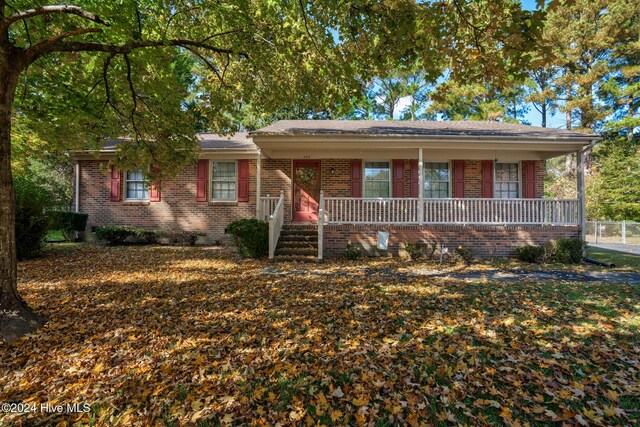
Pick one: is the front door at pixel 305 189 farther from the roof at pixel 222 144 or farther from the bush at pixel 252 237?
the bush at pixel 252 237

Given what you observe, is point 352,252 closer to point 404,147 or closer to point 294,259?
point 294,259

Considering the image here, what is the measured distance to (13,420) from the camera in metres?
2.38

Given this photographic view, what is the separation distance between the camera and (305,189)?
460 inches

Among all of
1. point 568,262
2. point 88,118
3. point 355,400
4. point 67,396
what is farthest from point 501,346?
point 88,118

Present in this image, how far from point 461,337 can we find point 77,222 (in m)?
13.8

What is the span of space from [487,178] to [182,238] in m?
11.9

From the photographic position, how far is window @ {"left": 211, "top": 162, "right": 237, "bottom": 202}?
12156 mm

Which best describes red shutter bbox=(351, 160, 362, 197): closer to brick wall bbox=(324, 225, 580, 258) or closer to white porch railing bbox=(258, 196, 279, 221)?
brick wall bbox=(324, 225, 580, 258)

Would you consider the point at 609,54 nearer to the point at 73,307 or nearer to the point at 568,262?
the point at 568,262

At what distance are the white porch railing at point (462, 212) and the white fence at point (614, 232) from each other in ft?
34.4

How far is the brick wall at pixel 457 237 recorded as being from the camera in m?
9.45

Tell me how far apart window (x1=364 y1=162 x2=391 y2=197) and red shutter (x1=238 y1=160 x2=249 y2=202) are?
470 centimetres

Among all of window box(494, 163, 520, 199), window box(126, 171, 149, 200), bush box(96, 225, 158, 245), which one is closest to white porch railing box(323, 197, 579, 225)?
window box(494, 163, 520, 199)

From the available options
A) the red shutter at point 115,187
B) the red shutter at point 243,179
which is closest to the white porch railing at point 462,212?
the red shutter at point 243,179
